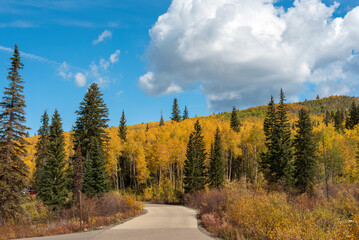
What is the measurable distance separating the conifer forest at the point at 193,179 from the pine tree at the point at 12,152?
3.3 inches

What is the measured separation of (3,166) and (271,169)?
3758 cm

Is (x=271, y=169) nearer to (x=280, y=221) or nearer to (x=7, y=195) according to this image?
(x=280, y=221)

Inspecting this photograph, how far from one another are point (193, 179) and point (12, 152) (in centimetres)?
2795

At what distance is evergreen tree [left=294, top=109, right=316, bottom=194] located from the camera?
4009 cm

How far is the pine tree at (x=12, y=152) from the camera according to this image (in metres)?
22.8

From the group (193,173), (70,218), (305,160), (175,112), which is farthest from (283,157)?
(175,112)

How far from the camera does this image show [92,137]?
133 feet

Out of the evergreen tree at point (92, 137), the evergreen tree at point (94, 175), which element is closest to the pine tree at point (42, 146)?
the evergreen tree at point (92, 137)

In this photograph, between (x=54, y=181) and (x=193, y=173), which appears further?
(x=193, y=173)

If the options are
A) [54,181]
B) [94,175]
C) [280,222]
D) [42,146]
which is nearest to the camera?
[280,222]

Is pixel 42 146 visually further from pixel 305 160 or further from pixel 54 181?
pixel 305 160

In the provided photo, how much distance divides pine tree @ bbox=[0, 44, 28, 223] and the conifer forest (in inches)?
3.3

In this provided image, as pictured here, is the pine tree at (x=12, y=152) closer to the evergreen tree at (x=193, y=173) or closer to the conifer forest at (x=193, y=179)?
the conifer forest at (x=193, y=179)

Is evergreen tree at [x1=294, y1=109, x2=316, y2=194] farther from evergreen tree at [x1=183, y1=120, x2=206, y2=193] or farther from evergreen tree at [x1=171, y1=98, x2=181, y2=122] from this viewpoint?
evergreen tree at [x1=171, y1=98, x2=181, y2=122]
